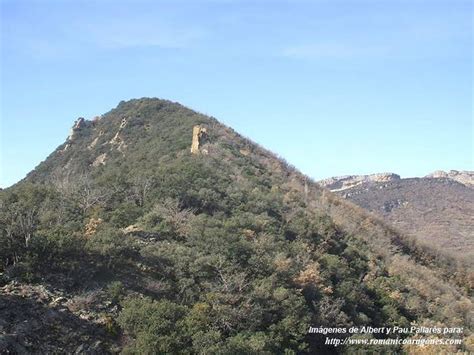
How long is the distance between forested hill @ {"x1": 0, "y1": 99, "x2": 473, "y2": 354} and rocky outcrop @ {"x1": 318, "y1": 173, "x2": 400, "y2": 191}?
273ft

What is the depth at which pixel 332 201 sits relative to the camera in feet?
133

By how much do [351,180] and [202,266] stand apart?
117 metres

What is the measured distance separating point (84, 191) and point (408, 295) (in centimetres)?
1873

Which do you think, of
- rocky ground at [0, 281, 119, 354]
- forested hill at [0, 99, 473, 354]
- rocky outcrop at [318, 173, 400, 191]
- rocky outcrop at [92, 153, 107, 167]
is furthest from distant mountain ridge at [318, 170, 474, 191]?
rocky ground at [0, 281, 119, 354]

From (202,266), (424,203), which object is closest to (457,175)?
(424,203)

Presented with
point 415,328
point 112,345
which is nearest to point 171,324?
point 112,345

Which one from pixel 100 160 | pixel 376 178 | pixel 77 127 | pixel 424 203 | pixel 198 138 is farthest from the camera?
pixel 376 178

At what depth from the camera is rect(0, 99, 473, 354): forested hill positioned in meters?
14.9

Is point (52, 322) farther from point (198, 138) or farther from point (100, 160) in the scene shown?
point (100, 160)

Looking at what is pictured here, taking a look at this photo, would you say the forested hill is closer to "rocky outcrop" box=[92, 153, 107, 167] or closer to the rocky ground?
the rocky ground

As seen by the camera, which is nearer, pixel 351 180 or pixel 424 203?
pixel 424 203

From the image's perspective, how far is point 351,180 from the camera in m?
132

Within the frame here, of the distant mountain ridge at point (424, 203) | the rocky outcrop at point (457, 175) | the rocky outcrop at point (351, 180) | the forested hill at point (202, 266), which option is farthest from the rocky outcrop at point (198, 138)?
the rocky outcrop at point (457, 175)

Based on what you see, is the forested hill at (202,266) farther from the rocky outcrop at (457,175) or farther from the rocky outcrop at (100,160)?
the rocky outcrop at (457,175)
